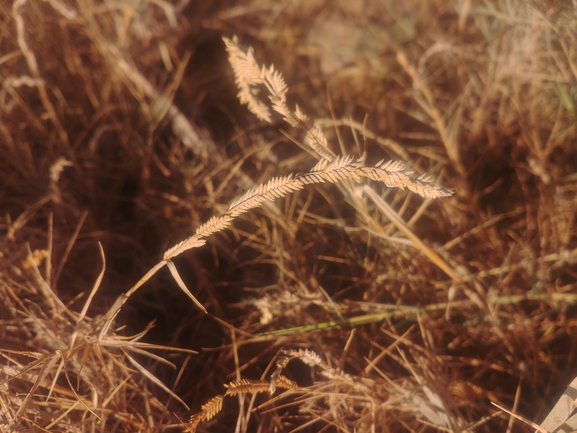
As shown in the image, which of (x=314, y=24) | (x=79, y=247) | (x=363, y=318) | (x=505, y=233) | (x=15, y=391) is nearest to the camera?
(x=15, y=391)

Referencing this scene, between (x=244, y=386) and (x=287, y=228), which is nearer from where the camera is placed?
(x=244, y=386)

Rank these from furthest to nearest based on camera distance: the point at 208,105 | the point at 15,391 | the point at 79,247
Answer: the point at 208,105
the point at 79,247
the point at 15,391

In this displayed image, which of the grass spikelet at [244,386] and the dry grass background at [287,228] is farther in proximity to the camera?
the dry grass background at [287,228]

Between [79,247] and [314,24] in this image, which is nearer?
[79,247]

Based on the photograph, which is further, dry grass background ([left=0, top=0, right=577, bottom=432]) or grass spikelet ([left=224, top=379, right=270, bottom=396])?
dry grass background ([left=0, top=0, right=577, bottom=432])

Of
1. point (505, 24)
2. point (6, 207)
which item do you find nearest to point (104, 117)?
point (6, 207)

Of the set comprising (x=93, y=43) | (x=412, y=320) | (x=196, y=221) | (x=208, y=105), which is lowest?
(x=412, y=320)

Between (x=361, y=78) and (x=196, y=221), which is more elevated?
(x=361, y=78)

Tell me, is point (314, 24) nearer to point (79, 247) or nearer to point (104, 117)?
point (104, 117)
